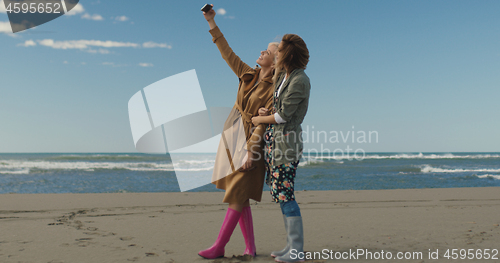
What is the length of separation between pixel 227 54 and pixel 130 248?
6.18 ft

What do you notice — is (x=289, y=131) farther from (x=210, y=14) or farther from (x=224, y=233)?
(x=210, y=14)

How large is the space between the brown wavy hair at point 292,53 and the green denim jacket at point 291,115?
53mm

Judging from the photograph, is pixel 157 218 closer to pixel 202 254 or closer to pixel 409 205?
pixel 202 254

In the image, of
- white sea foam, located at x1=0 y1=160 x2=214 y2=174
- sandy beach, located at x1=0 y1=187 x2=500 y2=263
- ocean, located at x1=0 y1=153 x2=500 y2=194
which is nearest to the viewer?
sandy beach, located at x1=0 y1=187 x2=500 y2=263

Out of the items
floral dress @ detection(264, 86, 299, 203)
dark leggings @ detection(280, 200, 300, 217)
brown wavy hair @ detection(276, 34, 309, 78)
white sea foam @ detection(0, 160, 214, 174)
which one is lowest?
white sea foam @ detection(0, 160, 214, 174)

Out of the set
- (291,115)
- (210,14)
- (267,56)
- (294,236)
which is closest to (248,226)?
(294,236)

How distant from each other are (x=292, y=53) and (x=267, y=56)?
26cm

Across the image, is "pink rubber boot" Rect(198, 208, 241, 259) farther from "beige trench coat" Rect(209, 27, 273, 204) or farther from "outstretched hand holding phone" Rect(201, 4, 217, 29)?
"outstretched hand holding phone" Rect(201, 4, 217, 29)

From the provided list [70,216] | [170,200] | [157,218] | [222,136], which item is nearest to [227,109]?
[222,136]

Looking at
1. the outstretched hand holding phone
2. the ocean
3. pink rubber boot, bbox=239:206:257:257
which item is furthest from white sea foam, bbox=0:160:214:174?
the outstretched hand holding phone

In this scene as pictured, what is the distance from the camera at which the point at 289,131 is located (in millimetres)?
2373

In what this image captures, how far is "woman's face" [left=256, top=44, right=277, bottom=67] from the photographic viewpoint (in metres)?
2.56

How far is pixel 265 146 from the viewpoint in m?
2.50

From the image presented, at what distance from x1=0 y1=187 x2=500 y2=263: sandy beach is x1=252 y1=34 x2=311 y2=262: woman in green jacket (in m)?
0.43
